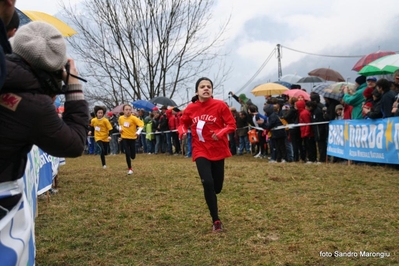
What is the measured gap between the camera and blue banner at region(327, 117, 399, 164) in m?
10.5

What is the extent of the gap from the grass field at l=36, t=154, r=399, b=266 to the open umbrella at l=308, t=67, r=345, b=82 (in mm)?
13543

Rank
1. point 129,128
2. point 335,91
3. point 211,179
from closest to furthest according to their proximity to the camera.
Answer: point 211,179
point 129,128
point 335,91

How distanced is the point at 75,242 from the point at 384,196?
4834 mm

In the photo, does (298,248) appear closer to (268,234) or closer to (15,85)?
(268,234)

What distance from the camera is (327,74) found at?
23656mm

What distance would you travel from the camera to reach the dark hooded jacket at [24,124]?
203cm

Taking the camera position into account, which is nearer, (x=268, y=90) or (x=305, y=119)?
(x=305, y=119)

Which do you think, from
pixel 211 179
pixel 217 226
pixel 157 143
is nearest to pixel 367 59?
pixel 157 143

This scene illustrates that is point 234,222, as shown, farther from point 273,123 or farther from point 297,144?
point 273,123

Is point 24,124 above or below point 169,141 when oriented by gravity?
above

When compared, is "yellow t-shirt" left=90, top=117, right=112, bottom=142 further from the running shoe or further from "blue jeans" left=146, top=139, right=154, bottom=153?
"blue jeans" left=146, top=139, right=154, bottom=153

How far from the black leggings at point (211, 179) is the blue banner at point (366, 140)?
555cm

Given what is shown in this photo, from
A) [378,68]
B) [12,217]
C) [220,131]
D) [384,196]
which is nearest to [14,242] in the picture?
[12,217]

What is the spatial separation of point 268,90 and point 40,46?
18558 mm
